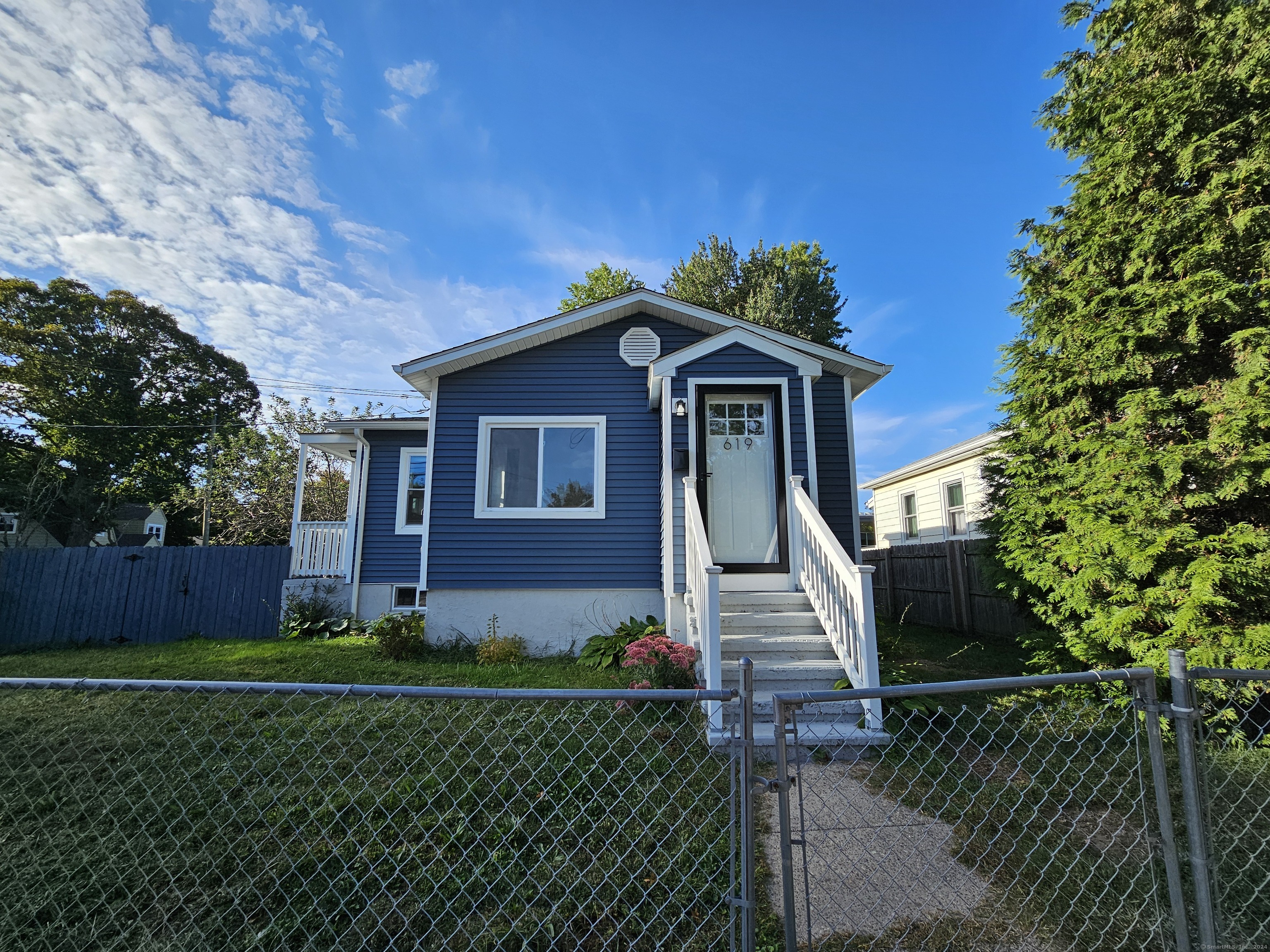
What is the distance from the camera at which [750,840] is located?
1.42 m

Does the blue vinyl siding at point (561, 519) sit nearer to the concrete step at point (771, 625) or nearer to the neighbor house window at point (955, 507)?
the concrete step at point (771, 625)

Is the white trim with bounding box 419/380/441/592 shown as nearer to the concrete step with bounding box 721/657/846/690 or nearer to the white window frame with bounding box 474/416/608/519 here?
the white window frame with bounding box 474/416/608/519

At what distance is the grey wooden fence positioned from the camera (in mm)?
8125

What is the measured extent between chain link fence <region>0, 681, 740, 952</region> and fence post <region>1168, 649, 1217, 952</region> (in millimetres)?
1236

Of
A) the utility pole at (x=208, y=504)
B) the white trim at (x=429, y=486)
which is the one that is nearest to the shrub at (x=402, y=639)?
the white trim at (x=429, y=486)

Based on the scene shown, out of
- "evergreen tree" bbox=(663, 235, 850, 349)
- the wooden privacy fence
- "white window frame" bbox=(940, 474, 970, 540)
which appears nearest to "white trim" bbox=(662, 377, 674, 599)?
the wooden privacy fence

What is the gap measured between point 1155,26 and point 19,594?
16.0 metres

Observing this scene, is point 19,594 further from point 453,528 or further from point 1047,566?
point 1047,566

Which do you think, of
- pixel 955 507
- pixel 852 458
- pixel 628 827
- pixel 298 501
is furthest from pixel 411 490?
pixel 955 507

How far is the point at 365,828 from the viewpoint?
276 cm

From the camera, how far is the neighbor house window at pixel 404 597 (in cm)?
975

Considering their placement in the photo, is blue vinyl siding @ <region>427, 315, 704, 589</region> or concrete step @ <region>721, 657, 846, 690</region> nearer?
concrete step @ <region>721, 657, 846, 690</region>

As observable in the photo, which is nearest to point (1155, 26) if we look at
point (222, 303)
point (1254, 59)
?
point (1254, 59)

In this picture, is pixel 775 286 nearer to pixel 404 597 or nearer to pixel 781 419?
pixel 781 419
